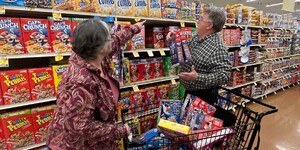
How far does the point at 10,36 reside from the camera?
1.64 m

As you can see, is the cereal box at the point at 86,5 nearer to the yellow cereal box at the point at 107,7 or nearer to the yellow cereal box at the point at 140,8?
the yellow cereal box at the point at 107,7

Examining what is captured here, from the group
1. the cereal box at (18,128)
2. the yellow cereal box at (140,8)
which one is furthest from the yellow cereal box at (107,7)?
the cereal box at (18,128)

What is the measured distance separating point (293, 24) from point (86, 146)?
6.96 metres

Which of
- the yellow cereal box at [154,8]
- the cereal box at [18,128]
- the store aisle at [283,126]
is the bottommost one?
the store aisle at [283,126]

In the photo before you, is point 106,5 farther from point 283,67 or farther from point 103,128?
point 283,67

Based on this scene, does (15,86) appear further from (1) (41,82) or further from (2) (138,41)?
(2) (138,41)

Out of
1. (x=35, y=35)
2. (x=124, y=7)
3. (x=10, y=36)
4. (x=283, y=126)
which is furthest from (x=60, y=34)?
(x=283, y=126)

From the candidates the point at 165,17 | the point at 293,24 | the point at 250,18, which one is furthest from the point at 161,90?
the point at 293,24

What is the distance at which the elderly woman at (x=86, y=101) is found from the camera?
37.0 inches

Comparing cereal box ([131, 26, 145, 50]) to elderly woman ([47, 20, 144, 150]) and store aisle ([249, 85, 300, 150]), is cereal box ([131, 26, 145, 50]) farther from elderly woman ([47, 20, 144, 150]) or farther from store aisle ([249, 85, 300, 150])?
store aisle ([249, 85, 300, 150])

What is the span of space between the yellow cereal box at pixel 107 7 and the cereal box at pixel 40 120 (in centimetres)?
112

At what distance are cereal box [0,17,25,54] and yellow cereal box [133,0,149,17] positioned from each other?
1.18 meters

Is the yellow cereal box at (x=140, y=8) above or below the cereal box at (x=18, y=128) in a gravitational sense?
above

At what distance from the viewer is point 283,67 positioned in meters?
5.57
